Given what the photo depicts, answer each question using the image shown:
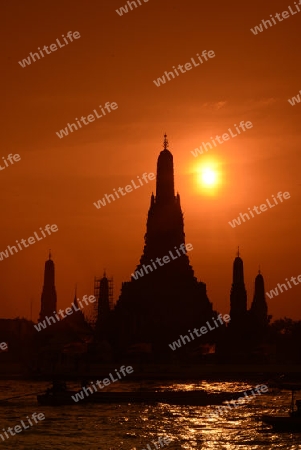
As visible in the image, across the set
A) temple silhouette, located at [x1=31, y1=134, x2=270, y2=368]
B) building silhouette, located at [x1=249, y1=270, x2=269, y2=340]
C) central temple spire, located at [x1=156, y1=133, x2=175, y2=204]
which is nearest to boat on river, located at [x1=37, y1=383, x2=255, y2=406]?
temple silhouette, located at [x1=31, y1=134, x2=270, y2=368]

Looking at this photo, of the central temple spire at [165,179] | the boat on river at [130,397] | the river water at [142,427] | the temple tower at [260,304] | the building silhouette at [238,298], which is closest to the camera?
the river water at [142,427]

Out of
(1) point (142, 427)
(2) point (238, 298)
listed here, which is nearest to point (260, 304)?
(2) point (238, 298)

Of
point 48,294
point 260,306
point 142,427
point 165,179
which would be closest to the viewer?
point 142,427

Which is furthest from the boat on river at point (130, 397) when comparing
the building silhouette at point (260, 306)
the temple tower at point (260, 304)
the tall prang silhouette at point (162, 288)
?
the temple tower at point (260, 304)

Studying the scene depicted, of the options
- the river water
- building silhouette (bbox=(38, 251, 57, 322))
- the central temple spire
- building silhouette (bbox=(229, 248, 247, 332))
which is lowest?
the river water

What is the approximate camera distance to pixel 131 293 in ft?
343

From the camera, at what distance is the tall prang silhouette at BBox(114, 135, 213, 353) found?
3979 inches

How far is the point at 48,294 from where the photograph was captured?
115812 mm

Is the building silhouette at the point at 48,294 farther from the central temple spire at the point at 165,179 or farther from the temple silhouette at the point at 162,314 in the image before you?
the central temple spire at the point at 165,179

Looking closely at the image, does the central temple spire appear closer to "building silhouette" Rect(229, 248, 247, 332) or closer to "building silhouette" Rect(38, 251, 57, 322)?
"building silhouette" Rect(229, 248, 247, 332)

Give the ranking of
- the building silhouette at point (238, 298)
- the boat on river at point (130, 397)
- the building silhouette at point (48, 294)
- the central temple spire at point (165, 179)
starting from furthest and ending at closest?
the building silhouette at point (48, 294), the building silhouette at point (238, 298), the central temple spire at point (165, 179), the boat on river at point (130, 397)

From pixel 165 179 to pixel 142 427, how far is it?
5440cm

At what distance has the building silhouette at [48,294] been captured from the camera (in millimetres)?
115562

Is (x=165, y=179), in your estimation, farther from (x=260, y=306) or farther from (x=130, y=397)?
(x=130, y=397)
